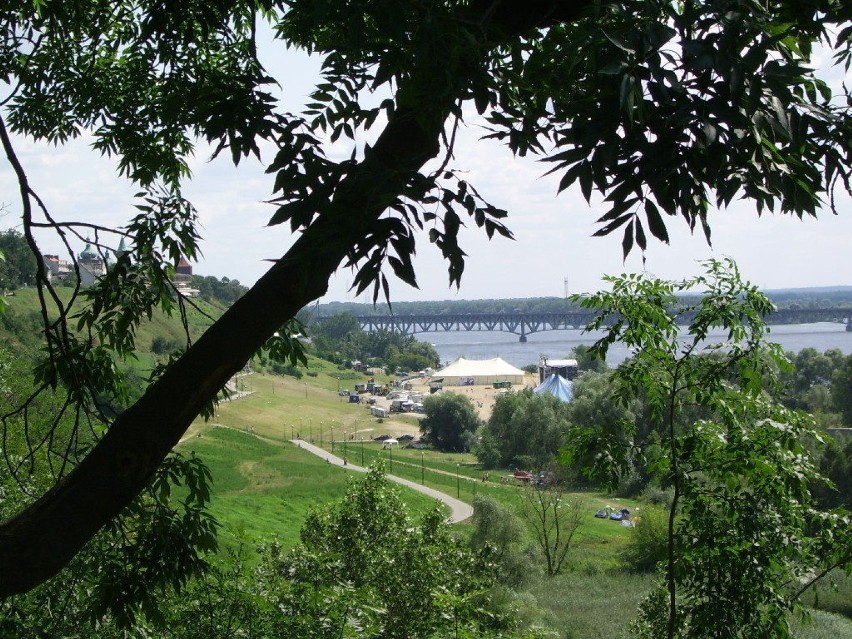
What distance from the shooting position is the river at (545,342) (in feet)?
265

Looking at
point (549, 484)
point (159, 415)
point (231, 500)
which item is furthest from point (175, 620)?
point (549, 484)

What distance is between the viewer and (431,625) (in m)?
8.00

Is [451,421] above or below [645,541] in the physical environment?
below

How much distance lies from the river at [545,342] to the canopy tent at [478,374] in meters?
6.96

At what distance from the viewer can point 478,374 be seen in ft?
226

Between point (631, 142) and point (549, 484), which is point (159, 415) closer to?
point (631, 142)

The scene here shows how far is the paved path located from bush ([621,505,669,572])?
5147 mm

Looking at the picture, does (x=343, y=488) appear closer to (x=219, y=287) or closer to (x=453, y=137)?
(x=453, y=137)

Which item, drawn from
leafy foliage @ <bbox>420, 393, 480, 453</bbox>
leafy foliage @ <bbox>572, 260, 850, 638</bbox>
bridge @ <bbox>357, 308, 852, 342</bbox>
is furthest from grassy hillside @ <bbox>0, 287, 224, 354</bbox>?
bridge @ <bbox>357, 308, 852, 342</bbox>

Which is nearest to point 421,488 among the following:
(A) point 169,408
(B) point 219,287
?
(A) point 169,408

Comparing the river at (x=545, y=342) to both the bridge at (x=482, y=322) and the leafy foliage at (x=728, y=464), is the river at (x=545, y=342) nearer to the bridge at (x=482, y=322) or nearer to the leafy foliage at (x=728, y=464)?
the bridge at (x=482, y=322)

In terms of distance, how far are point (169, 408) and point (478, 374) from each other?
67.0 m

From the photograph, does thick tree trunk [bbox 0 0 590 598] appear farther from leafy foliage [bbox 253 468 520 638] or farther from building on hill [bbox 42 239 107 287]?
leafy foliage [bbox 253 468 520 638]

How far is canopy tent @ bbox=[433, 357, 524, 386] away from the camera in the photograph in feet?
224
